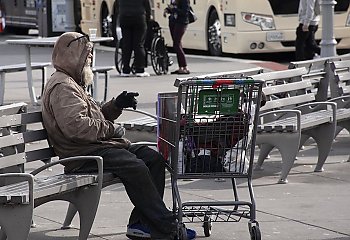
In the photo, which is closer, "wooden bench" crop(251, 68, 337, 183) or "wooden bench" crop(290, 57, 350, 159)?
"wooden bench" crop(251, 68, 337, 183)

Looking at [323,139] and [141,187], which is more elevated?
[141,187]

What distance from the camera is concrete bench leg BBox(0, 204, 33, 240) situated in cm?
600

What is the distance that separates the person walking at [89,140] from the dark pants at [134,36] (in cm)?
1051

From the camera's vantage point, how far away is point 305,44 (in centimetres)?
1902

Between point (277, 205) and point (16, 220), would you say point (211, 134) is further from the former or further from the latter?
point (277, 205)

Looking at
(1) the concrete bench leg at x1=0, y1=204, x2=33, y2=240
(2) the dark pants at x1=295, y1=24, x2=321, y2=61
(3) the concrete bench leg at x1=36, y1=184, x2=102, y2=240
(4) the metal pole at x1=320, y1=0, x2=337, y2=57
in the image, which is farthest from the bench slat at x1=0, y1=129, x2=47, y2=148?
(2) the dark pants at x1=295, y1=24, x2=321, y2=61

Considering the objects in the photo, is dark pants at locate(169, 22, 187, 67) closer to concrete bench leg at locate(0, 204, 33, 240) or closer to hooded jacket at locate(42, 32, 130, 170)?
hooded jacket at locate(42, 32, 130, 170)

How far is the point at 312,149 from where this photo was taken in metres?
11.1

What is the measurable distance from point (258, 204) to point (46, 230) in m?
1.82

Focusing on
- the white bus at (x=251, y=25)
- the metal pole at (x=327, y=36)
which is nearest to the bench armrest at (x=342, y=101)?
the metal pole at (x=327, y=36)

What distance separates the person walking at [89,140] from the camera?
6.65m

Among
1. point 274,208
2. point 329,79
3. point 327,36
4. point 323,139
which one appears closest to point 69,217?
point 274,208

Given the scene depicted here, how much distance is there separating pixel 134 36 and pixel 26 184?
1117 centimetres

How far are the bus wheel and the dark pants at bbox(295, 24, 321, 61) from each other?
2849 mm
